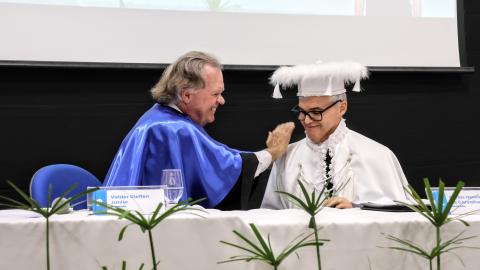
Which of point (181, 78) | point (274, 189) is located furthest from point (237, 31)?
point (274, 189)

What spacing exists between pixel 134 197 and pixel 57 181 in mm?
1416

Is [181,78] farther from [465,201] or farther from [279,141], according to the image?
[465,201]

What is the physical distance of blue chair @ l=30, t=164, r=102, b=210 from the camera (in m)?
3.11

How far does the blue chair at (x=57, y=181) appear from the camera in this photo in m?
3.11

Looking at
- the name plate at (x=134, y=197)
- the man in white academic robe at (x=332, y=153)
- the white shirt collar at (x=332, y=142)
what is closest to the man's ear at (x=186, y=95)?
the man in white academic robe at (x=332, y=153)

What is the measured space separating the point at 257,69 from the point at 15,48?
1.40m

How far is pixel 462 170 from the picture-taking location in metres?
4.62

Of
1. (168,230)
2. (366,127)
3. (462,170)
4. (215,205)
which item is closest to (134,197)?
(168,230)

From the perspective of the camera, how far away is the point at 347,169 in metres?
3.42

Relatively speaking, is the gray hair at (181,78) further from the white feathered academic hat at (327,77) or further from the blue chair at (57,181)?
the blue chair at (57,181)

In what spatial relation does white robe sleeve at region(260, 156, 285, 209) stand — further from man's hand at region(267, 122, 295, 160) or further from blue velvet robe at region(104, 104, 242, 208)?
blue velvet robe at region(104, 104, 242, 208)

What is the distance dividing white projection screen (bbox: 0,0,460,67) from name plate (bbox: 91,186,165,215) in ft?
6.98

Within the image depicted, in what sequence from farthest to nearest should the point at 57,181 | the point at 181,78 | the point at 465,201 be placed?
the point at 181,78 < the point at 57,181 < the point at 465,201

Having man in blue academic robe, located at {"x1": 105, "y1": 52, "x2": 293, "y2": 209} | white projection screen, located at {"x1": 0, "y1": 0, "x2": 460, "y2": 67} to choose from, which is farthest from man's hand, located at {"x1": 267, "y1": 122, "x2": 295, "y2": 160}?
white projection screen, located at {"x1": 0, "y1": 0, "x2": 460, "y2": 67}
